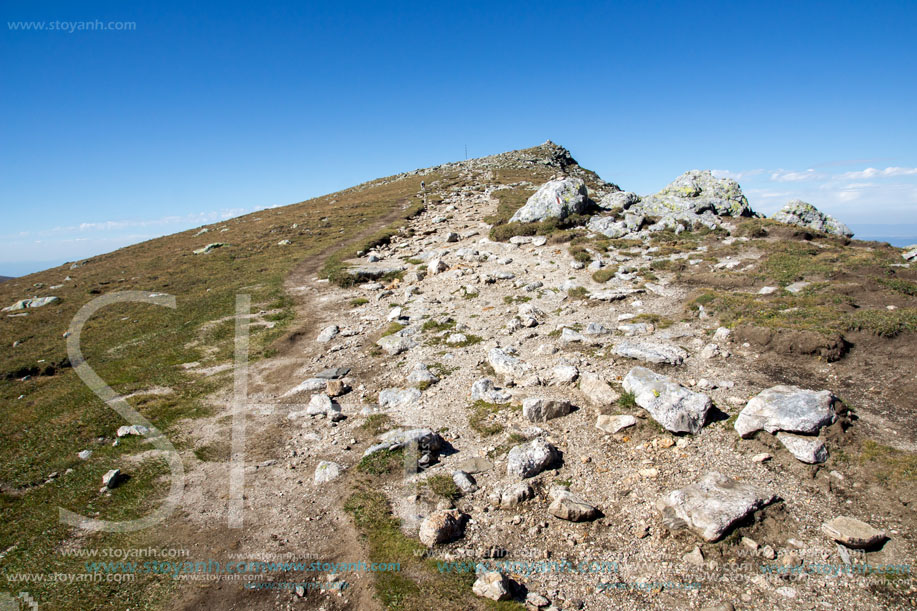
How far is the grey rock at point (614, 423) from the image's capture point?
35.6 feet

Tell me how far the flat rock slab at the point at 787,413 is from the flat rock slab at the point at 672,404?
854mm

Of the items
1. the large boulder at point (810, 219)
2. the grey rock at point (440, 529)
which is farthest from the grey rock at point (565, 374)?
the large boulder at point (810, 219)

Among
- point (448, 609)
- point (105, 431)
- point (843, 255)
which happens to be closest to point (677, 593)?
point (448, 609)

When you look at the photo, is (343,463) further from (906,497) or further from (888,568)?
(906,497)

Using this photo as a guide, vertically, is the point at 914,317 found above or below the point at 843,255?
below

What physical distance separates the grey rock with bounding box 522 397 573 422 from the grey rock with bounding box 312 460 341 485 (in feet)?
18.1

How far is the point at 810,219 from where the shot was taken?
32188mm

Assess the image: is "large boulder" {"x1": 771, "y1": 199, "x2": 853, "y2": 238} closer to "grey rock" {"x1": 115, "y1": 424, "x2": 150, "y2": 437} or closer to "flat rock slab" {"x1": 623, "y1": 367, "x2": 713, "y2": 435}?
"flat rock slab" {"x1": 623, "y1": 367, "x2": 713, "y2": 435}

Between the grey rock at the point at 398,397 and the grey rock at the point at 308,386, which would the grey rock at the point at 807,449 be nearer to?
the grey rock at the point at 398,397

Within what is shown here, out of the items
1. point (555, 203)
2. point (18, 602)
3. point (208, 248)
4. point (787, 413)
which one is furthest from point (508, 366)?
point (208, 248)

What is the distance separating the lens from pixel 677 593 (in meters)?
7.00

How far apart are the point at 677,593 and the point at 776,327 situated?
1069 centimetres

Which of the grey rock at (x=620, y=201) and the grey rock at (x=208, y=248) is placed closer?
the grey rock at (x=620, y=201)

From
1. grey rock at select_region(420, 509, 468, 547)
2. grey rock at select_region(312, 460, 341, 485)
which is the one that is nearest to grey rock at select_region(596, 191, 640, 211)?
grey rock at select_region(312, 460, 341, 485)
